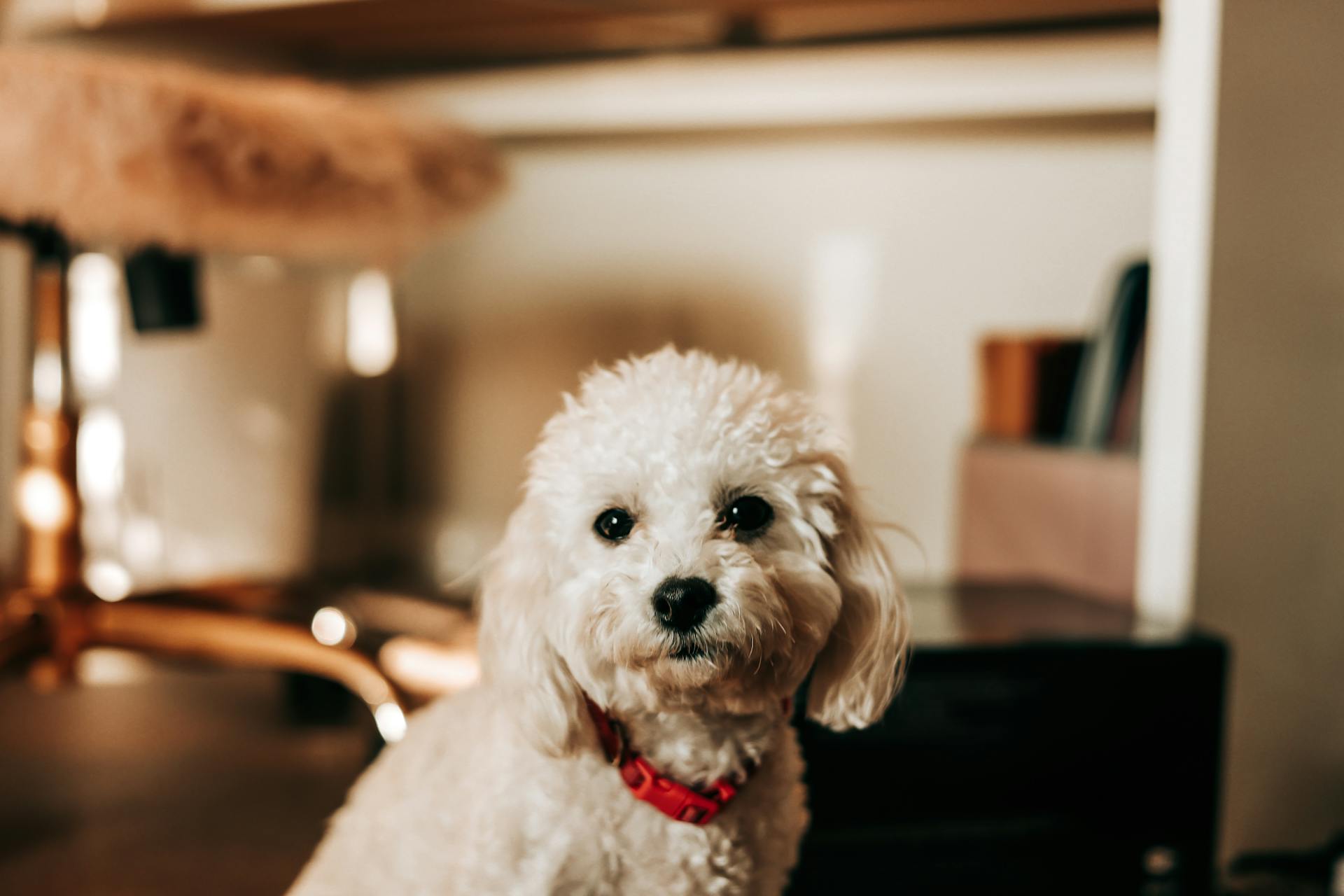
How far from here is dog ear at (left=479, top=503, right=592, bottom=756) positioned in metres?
0.61

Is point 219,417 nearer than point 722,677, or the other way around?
point 722,677

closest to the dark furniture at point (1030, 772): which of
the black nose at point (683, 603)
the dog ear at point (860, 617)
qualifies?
the dog ear at point (860, 617)

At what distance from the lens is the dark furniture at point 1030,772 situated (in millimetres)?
940

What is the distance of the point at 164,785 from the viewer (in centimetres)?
124

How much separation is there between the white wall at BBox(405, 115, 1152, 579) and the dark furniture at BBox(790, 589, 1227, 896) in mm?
851

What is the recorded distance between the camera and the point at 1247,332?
1.10m

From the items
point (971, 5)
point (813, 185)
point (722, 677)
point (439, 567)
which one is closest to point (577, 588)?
point (722, 677)

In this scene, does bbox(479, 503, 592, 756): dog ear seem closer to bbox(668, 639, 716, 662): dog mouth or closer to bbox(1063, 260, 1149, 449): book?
bbox(668, 639, 716, 662): dog mouth

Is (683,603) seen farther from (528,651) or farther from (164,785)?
(164,785)

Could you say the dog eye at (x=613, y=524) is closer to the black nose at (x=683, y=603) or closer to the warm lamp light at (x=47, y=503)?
the black nose at (x=683, y=603)

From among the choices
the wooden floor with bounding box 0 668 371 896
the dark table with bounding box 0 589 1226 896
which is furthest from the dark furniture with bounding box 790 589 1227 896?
the wooden floor with bounding box 0 668 371 896

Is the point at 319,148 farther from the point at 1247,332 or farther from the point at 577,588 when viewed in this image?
the point at 1247,332

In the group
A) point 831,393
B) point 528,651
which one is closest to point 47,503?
point 528,651

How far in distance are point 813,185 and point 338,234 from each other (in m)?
0.89
